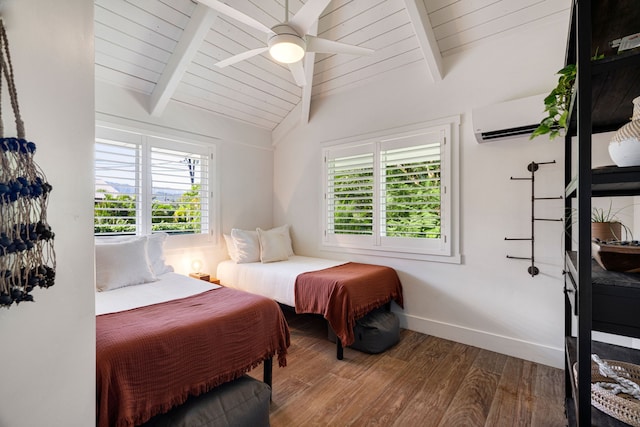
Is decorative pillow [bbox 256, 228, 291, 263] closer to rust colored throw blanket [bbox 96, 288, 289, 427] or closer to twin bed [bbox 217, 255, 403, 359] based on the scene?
twin bed [bbox 217, 255, 403, 359]

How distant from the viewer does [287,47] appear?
6.54 ft

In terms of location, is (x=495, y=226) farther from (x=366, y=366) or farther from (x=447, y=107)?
(x=366, y=366)

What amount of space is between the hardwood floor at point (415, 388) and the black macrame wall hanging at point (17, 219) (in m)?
1.65

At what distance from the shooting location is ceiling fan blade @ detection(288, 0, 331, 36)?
5.81ft

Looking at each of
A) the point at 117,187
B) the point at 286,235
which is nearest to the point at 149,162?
the point at 117,187

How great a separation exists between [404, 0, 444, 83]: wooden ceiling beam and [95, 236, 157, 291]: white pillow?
310cm

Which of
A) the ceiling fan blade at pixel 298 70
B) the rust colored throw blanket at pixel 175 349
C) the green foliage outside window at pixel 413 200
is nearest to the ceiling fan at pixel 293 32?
the ceiling fan blade at pixel 298 70

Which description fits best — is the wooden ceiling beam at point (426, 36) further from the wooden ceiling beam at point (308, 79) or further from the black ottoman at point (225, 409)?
the black ottoman at point (225, 409)

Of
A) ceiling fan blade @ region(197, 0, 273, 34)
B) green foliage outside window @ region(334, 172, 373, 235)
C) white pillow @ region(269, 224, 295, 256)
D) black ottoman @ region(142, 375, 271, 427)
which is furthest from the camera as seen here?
white pillow @ region(269, 224, 295, 256)

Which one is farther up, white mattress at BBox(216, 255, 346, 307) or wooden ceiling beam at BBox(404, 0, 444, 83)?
wooden ceiling beam at BBox(404, 0, 444, 83)

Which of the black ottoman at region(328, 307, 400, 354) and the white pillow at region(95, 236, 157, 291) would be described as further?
the black ottoman at region(328, 307, 400, 354)

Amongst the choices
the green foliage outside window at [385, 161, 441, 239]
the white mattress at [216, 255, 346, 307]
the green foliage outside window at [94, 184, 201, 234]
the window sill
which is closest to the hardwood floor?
the white mattress at [216, 255, 346, 307]

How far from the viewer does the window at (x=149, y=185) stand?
292 centimetres

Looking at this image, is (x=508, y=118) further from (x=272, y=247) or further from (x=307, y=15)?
(x=272, y=247)
